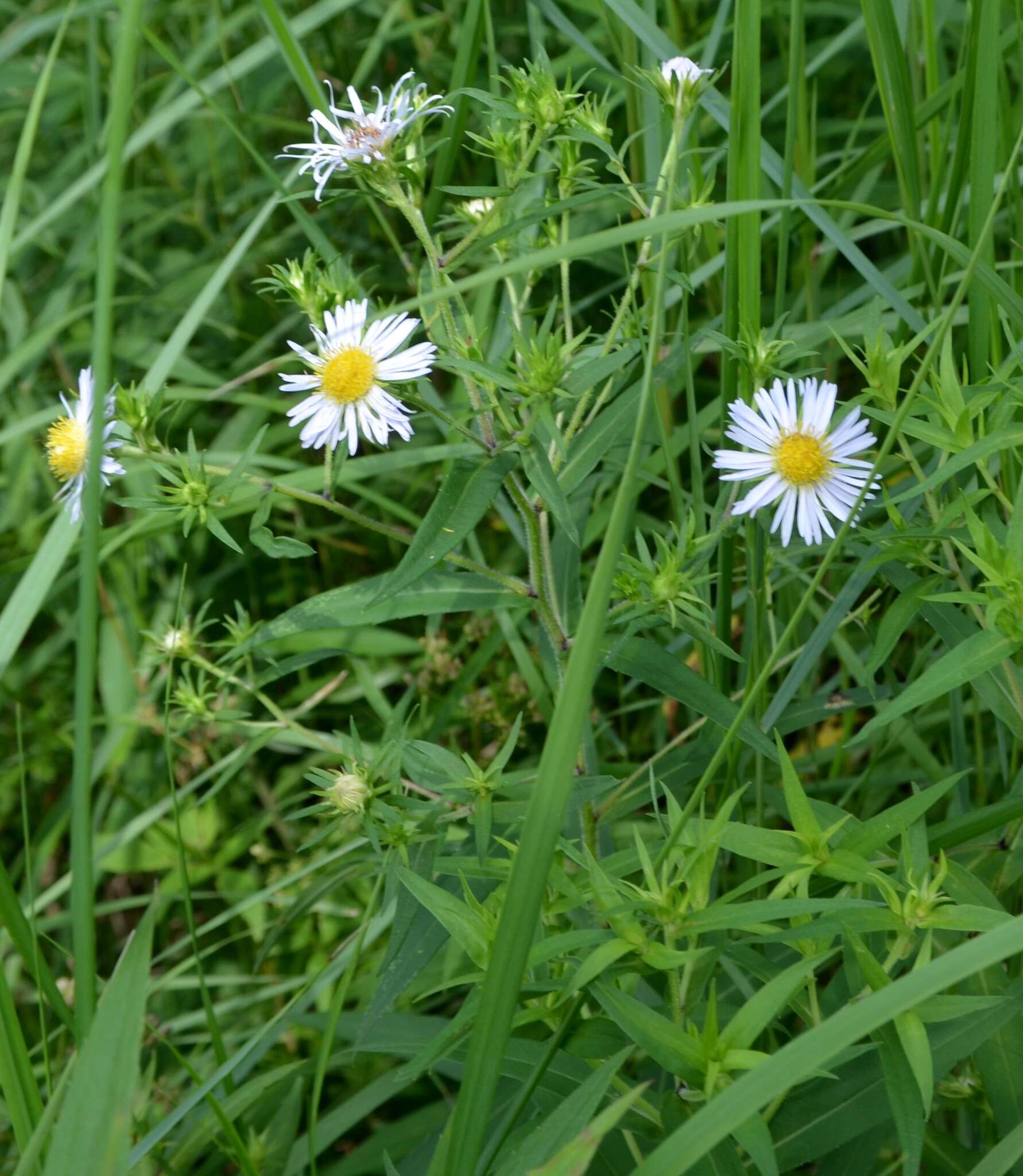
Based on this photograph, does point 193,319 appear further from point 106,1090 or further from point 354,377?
point 106,1090

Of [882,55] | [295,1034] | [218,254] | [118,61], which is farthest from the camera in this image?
[218,254]

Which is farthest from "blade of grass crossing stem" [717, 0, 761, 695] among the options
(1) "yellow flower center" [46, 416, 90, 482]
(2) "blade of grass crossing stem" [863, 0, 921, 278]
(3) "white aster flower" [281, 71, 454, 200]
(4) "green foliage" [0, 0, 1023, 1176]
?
(1) "yellow flower center" [46, 416, 90, 482]

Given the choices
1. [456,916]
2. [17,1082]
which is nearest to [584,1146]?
[456,916]

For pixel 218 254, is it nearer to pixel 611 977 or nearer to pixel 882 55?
pixel 882 55

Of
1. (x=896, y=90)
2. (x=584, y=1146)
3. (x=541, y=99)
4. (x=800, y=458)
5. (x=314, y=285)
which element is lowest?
(x=584, y=1146)

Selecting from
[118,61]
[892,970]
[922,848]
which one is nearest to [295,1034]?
[892,970]

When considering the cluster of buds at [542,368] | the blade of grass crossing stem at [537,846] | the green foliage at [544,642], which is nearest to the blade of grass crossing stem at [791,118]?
the green foliage at [544,642]

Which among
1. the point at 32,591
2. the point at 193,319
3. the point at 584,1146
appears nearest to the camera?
the point at 584,1146
